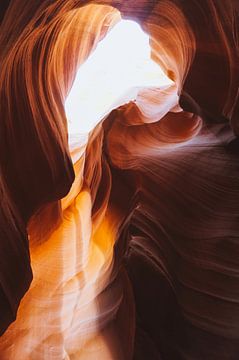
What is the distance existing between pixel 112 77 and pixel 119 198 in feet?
1.85

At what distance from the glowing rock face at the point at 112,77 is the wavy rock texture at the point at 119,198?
0.24 ft

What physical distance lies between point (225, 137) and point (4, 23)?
724 mm

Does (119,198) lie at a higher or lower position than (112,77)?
lower

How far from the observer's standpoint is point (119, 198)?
1531mm

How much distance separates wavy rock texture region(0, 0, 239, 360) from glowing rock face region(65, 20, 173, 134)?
7cm

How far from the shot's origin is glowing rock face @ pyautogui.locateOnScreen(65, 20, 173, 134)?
65.2 inches

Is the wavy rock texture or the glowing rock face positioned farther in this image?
the glowing rock face

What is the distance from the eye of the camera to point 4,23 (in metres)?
0.83

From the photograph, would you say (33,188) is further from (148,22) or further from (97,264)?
(148,22)

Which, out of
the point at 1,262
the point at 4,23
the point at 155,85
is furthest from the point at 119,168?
the point at 4,23

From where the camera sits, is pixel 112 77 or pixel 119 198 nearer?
pixel 119 198

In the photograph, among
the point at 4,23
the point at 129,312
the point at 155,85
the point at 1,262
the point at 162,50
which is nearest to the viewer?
the point at 4,23

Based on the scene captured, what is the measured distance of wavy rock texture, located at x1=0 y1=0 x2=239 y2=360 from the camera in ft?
3.48

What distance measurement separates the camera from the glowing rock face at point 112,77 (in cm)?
166
